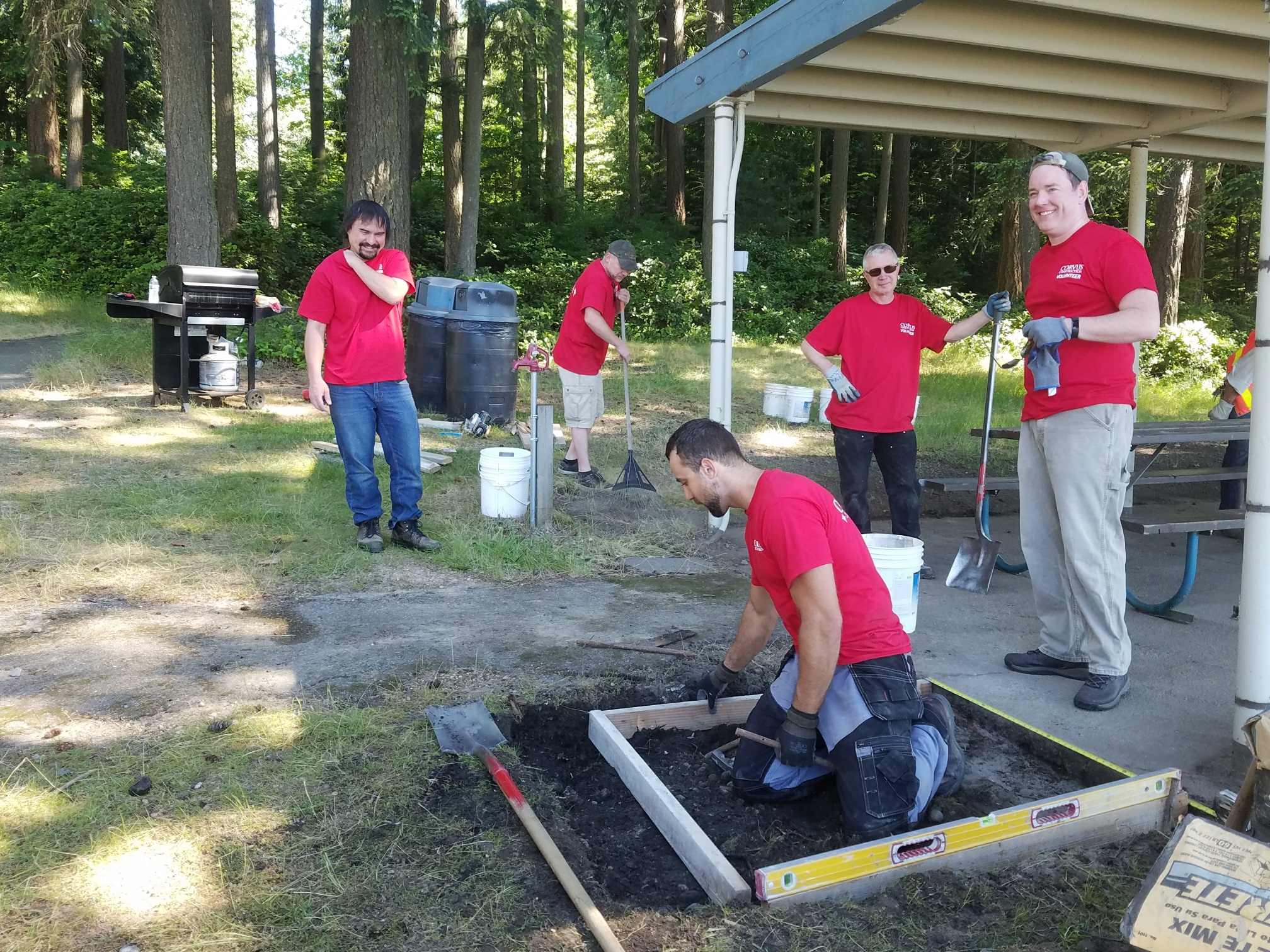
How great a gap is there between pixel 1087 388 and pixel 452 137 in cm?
1770

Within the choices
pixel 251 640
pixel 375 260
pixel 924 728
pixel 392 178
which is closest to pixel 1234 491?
pixel 924 728

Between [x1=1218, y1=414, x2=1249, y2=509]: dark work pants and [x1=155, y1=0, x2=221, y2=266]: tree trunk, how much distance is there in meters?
10.6

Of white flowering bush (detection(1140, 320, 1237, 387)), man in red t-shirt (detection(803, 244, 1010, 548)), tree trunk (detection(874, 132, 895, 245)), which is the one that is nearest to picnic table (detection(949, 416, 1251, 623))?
man in red t-shirt (detection(803, 244, 1010, 548))

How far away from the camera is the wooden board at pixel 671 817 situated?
8.18 ft

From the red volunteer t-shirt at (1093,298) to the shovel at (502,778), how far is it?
94.2 inches

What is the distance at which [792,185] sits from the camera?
88.7 feet

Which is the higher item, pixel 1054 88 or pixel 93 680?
pixel 1054 88

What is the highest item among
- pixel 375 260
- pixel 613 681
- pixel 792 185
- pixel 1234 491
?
pixel 792 185

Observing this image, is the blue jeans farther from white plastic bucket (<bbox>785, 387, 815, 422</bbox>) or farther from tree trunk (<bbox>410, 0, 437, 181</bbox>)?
tree trunk (<bbox>410, 0, 437, 181</bbox>)

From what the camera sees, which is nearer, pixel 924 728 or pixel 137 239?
pixel 924 728

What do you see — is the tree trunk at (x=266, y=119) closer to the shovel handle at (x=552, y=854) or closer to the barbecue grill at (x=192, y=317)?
the barbecue grill at (x=192, y=317)

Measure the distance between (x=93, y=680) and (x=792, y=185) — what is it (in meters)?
25.6

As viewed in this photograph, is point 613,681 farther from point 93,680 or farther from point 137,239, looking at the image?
point 137,239

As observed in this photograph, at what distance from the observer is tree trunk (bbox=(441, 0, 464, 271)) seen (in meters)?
17.0
